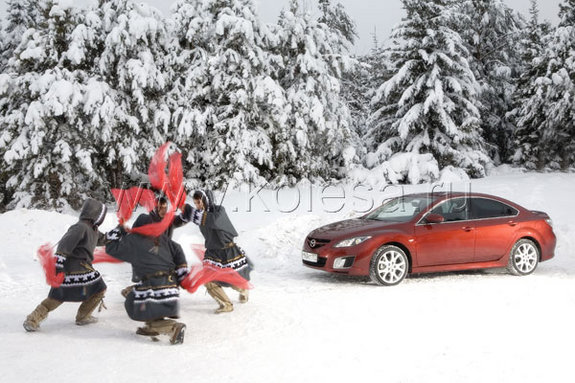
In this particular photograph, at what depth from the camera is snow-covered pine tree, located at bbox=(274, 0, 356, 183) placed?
792 inches

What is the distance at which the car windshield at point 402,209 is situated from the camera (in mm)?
9555

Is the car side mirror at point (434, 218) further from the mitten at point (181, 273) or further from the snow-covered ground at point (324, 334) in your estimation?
the mitten at point (181, 273)

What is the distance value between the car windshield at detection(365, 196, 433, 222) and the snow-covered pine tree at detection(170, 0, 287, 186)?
9364mm

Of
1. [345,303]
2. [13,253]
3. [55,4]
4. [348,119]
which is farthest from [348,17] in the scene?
[345,303]

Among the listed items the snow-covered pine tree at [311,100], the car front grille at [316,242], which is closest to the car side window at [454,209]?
the car front grille at [316,242]

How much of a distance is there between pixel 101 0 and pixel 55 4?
198 centimetres

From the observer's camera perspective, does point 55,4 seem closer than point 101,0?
Yes

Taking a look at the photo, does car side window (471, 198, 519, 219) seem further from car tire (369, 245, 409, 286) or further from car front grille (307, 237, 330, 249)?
car front grille (307, 237, 330, 249)

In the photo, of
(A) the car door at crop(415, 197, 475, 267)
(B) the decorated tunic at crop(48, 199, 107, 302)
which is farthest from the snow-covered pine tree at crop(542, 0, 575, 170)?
(B) the decorated tunic at crop(48, 199, 107, 302)

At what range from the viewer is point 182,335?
577cm

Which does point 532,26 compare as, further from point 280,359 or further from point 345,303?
point 280,359

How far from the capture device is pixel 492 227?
31.1ft

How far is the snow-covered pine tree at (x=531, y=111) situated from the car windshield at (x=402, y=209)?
2073 centimetres

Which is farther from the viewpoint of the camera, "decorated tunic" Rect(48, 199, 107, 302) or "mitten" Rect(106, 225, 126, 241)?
"decorated tunic" Rect(48, 199, 107, 302)
